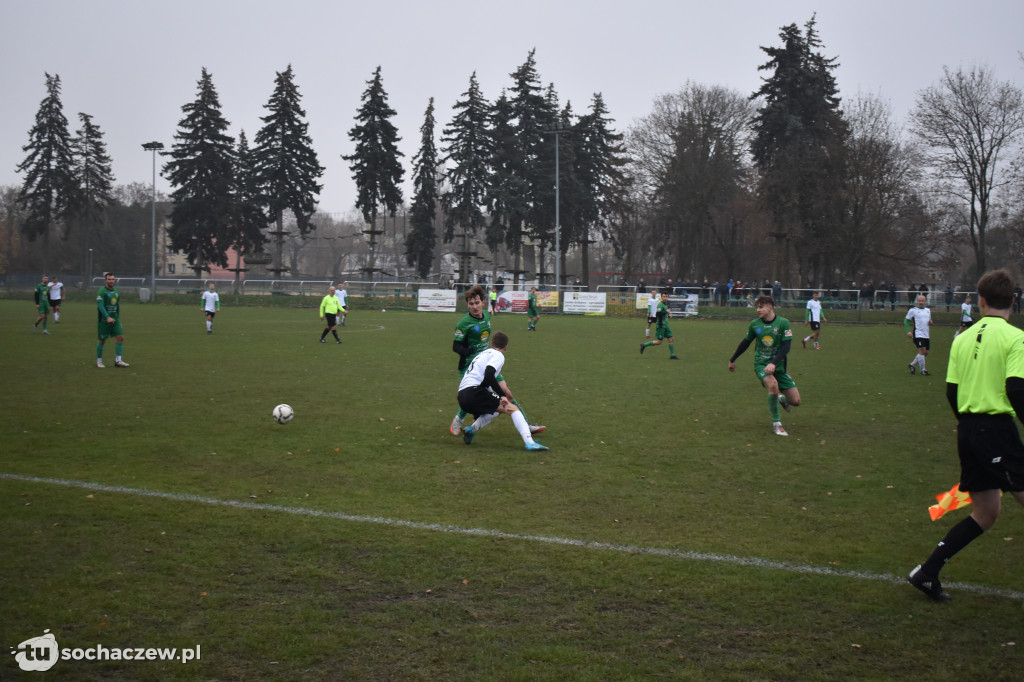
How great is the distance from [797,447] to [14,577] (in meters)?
8.68

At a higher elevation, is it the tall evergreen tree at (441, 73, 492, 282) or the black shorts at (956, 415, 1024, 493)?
the tall evergreen tree at (441, 73, 492, 282)

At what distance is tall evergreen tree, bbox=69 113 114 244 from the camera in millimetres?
72062

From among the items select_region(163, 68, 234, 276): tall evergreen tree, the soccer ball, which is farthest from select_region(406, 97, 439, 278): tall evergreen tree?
the soccer ball

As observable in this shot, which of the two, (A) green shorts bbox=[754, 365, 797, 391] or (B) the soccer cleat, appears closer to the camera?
(B) the soccer cleat

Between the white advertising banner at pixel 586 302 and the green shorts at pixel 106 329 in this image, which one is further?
the white advertising banner at pixel 586 302

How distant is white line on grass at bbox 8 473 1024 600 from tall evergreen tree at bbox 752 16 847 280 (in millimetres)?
47654

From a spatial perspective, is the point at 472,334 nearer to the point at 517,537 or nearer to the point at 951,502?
the point at 517,537

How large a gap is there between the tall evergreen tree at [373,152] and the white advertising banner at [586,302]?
21052 mm

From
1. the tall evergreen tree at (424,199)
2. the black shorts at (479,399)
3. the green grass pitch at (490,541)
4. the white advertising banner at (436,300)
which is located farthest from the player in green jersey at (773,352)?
the tall evergreen tree at (424,199)

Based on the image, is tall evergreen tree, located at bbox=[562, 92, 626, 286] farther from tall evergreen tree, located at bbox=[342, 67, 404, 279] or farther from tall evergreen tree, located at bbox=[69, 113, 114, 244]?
tall evergreen tree, located at bbox=[69, 113, 114, 244]

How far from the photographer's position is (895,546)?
6.29 meters

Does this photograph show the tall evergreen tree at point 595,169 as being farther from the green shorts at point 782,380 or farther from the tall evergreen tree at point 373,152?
the green shorts at point 782,380

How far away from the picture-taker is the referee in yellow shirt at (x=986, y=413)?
4891 mm

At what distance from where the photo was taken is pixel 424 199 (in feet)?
204
